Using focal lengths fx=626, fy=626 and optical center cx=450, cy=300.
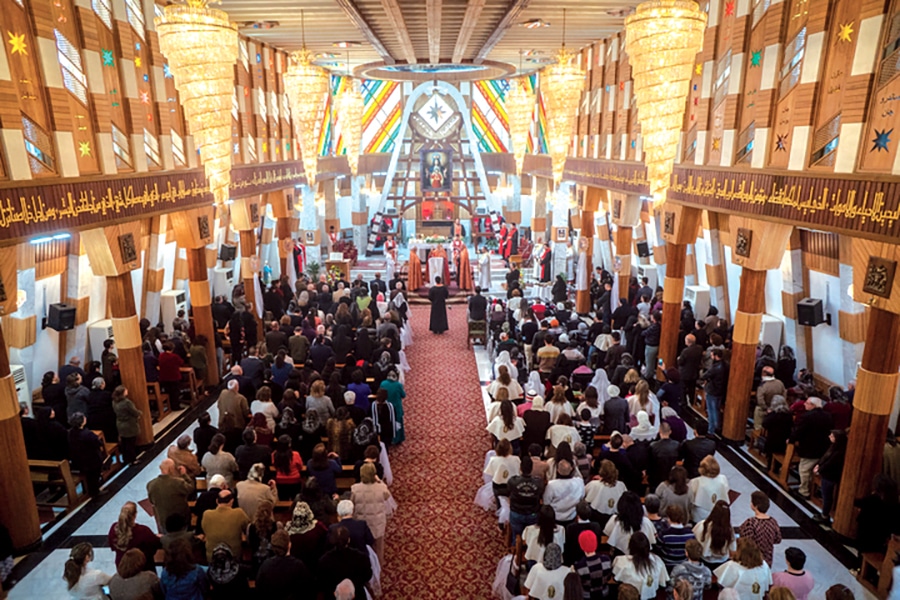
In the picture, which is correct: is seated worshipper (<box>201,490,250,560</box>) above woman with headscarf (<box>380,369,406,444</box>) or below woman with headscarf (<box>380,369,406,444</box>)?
above

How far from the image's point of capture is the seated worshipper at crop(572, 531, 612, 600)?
4.65 m

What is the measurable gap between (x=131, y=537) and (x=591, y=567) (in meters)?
3.54

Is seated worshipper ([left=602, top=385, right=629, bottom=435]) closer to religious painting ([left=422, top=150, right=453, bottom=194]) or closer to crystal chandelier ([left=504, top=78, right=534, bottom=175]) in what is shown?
crystal chandelier ([left=504, top=78, right=534, bottom=175])

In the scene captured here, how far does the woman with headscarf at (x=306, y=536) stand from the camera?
15.7ft

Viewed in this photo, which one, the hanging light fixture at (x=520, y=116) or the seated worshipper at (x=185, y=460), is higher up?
the hanging light fixture at (x=520, y=116)

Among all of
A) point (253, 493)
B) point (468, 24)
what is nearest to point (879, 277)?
point (253, 493)

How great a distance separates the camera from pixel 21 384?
8.76m

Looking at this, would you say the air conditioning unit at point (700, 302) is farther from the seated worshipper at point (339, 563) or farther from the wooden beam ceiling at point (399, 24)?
the seated worshipper at point (339, 563)

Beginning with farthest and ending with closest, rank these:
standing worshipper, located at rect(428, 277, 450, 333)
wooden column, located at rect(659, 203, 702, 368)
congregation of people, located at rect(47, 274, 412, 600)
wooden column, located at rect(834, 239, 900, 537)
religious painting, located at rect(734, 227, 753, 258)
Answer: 1. standing worshipper, located at rect(428, 277, 450, 333)
2. wooden column, located at rect(659, 203, 702, 368)
3. religious painting, located at rect(734, 227, 753, 258)
4. wooden column, located at rect(834, 239, 900, 537)
5. congregation of people, located at rect(47, 274, 412, 600)

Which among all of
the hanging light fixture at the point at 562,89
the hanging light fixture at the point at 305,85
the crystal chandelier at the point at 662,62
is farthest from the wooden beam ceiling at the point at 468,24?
the crystal chandelier at the point at 662,62

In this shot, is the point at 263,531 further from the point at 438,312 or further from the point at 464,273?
the point at 464,273

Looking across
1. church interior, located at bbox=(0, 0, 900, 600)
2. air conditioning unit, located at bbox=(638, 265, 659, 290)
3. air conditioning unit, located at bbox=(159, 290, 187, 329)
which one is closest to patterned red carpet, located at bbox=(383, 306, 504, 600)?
church interior, located at bbox=(0, 0, 900, 600)

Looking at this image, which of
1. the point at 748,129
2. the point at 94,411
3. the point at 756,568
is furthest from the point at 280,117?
the point at 756,568

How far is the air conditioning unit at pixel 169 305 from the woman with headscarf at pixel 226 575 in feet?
32.2
